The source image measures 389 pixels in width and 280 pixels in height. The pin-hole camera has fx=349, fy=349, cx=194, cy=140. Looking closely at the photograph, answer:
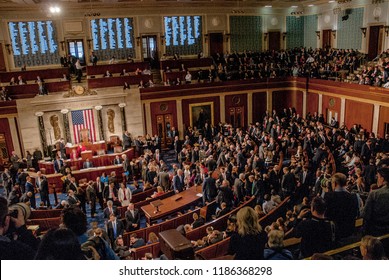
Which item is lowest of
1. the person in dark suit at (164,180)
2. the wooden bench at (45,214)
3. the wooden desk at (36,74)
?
the wooden bench at (45,214)

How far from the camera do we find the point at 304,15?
25719mm

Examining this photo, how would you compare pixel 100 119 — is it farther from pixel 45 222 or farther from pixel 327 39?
pixel 327 39

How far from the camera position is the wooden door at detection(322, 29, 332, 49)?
23359 mm

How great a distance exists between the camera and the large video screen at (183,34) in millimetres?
23141

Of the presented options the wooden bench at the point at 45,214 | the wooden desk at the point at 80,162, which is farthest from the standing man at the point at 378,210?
the wooden desk at the point at 80,162

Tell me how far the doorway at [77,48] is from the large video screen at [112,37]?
2.57 feet

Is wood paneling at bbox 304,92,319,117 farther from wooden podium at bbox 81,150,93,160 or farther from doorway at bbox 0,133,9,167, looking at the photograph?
doorway at bbox 0,133,9,167

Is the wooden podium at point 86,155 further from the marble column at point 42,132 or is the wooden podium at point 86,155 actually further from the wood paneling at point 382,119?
the wood paneling at point 382,119

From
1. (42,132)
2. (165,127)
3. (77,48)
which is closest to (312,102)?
(165,127)

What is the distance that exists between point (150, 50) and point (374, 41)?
536 inches

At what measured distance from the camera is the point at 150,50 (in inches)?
912
